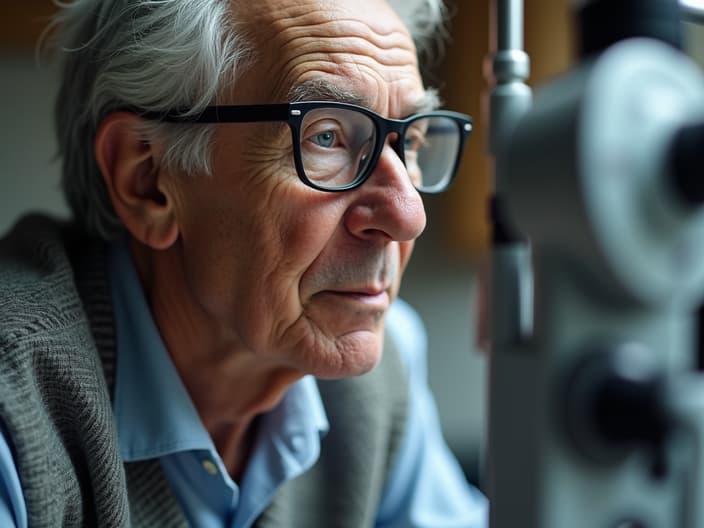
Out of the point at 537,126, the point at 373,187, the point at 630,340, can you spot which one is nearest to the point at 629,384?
the point at 630,340

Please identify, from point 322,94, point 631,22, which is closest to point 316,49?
point 322,94

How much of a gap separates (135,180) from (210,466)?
1.35 ft

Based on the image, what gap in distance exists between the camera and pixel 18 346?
0.87 m

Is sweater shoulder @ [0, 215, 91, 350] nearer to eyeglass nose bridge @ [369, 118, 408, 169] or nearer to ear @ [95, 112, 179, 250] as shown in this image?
ear @ [95, 112, 179, 250]

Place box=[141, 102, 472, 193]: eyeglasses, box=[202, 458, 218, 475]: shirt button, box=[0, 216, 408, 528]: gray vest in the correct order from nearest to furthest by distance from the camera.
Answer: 1. box=[0, 216, 408, 528]: gray vest
2. box=[141, 102, 472, 193]: eyeglasses
3. box=[202, 458, 218, 475]: shirt button

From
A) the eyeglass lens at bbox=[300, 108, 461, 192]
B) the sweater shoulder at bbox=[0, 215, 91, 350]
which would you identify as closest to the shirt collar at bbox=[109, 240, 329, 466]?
the sweater shoulder at bbox=[0, 215, 91, 350]

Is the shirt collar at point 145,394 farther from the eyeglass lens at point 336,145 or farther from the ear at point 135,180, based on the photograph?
the eyeglass lens at point 336,145

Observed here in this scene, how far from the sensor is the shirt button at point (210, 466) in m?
1.09

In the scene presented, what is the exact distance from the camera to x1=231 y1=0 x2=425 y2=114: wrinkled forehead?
980 millimetres

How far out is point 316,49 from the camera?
0.98 m

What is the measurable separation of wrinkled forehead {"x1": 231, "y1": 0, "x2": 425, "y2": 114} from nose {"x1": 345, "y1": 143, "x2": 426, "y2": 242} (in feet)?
0.28

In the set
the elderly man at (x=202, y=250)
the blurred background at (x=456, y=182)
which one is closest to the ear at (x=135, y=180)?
the elderly man at (x=202, y=250)

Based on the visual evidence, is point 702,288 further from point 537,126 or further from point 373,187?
point 373,187

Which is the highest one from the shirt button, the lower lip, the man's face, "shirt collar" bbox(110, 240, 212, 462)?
the man's face
